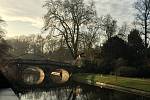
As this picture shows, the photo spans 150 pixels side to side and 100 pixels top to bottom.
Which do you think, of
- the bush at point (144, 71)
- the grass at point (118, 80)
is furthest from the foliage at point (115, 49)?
the bush at point (144, 71)

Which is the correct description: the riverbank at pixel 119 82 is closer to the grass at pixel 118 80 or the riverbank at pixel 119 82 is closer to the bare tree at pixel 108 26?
the grass at pixel 118 80

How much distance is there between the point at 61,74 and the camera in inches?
2926

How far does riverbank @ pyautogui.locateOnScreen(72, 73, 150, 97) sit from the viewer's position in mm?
37997

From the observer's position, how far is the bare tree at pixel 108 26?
2712 inches

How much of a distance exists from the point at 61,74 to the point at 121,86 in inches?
1278

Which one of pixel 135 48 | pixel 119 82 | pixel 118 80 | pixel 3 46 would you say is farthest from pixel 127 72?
pixel 3 46

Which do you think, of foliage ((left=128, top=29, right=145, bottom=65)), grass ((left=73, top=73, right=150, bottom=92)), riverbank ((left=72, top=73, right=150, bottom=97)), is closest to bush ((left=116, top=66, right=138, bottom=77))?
grass ((left=73, top=73, right=150, bottom=92))

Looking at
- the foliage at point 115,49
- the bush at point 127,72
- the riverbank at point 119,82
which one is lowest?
the riverbank at point 119,82

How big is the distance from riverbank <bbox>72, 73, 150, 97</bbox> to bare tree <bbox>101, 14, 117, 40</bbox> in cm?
1393

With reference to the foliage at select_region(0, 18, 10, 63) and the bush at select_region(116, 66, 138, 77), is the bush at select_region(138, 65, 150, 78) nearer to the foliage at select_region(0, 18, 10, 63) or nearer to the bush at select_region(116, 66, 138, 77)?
the bush at select_region(116, 66, 138, 77)

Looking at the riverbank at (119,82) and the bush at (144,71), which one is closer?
the riverbank at (119,82)

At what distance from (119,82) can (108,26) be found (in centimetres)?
2635

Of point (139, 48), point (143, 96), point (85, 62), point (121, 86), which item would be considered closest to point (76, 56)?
point (85, 62)

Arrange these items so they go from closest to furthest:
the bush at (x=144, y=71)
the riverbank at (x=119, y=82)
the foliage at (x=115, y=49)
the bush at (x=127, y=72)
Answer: the riverbank at (x=119, y=82)
the bush at (x=144, y=71)
the bush at (x=127, y=72)
the foliage at (x=115, y=49)
